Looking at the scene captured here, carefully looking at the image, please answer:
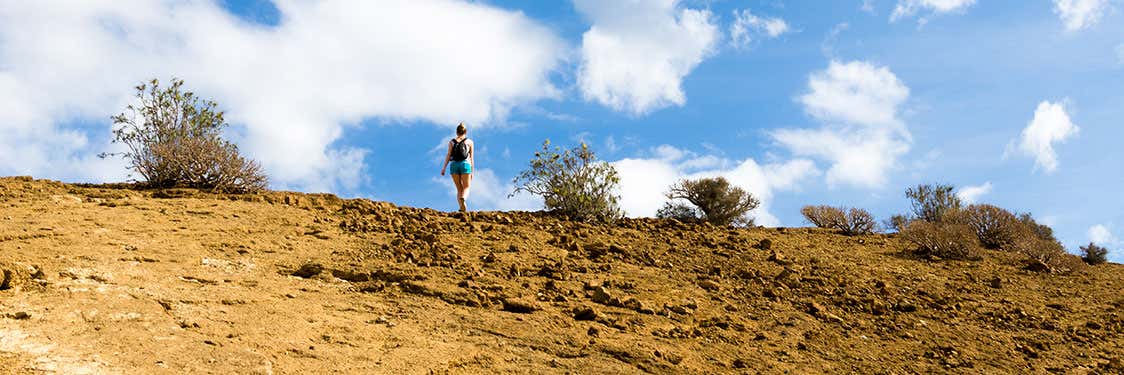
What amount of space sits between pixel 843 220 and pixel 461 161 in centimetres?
734

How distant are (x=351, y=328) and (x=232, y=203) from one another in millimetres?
5296

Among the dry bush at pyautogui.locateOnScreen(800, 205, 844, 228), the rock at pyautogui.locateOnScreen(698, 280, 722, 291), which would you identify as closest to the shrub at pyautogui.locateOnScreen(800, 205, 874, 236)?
the dry bush at pyautogui.locateOnScreen(800, 205, 844, 228)

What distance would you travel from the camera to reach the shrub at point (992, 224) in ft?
50.2

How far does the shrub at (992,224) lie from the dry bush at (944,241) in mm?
1425

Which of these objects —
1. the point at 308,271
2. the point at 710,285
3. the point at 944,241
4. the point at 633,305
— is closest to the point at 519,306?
the point at 633,305

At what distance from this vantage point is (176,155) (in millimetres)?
12906

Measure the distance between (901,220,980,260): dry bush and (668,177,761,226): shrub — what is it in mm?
3188

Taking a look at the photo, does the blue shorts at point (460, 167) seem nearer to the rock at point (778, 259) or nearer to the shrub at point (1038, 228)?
the rock at point (778, 259)

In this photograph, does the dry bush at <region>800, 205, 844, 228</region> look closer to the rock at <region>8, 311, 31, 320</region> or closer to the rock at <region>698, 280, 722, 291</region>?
the rock at <region>698, 280, 722, 291</region>

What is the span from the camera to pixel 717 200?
1633cm

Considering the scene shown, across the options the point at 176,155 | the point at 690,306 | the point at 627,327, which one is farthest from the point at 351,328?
the point at 176,155

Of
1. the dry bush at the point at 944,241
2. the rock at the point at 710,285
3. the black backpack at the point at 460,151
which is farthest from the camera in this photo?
the dry bush at the point at 944,241

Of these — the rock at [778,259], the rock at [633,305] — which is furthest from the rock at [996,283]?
the rock at [633,305]

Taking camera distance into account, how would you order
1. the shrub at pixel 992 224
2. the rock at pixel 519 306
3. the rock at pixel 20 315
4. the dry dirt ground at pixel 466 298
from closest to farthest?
the rock at pixel 20 315 → the dry dirt ground at pixel 466 298 → the rock at pixel 519 306 → the shrub at pixel 992 224
